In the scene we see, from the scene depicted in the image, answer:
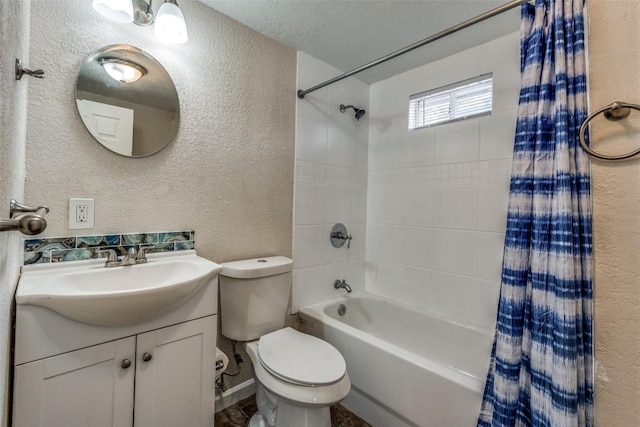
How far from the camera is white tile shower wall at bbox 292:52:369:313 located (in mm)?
2029

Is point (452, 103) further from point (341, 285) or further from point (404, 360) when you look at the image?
point (404, 360)

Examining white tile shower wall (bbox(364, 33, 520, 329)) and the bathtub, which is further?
white tile shower wall (bbox(364, 33, 520, 329))

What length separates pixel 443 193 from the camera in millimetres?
2014

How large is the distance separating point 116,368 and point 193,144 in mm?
1050

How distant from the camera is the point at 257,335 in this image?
1589 millimetres

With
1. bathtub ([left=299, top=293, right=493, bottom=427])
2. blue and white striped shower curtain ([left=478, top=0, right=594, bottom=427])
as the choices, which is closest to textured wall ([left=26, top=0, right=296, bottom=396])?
bathtub ([left=299, top=293, right=493, bottom=427])

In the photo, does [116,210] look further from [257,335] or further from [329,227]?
[329,227]

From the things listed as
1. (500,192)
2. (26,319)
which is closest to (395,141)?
(500,192)

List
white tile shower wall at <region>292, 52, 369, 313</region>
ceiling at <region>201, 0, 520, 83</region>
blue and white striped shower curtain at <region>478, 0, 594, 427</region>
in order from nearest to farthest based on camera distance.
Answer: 1. blue and white striped shower curtain at <region>478, 0, 594, 427</region>
2. ceiling at <region>201, 0, 520, 83</region>
3. white tile shower wall at <region>292, 52, 369, 313</region>

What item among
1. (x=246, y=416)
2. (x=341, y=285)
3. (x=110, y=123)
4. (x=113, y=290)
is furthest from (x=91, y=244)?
(x=341, y=285)

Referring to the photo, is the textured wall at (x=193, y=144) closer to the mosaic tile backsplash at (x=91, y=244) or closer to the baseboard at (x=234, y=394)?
the mosaic tile backsplash at (x=91, y=244)

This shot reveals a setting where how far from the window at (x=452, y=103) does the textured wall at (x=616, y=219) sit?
Answer: 1.07 meters

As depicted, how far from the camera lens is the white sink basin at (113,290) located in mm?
869

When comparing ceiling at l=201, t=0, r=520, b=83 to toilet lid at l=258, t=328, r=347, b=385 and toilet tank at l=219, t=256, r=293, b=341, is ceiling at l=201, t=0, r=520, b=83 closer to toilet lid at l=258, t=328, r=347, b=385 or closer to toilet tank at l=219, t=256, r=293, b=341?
toilet tank at l=219, t=256, r=293, b=341
